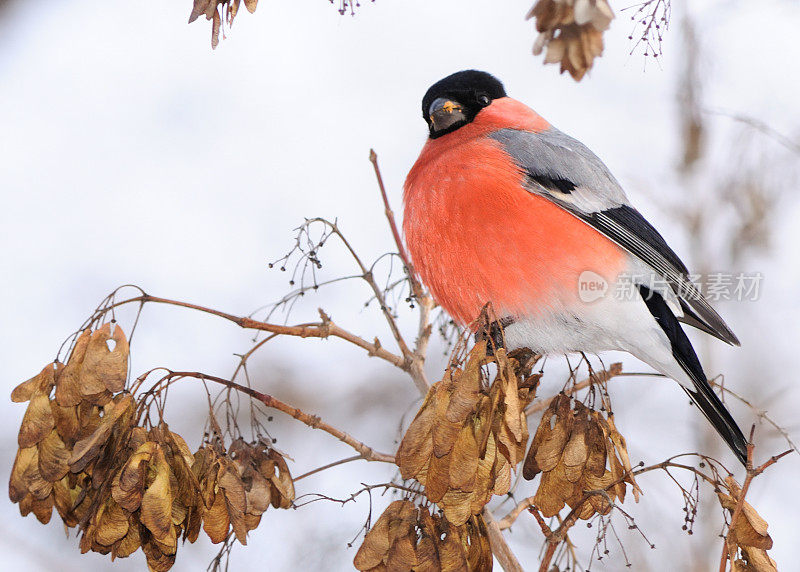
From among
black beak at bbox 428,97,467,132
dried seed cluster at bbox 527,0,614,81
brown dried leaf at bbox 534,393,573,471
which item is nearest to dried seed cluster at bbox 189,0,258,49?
dried seed cluster at bbox 527,0,614,81

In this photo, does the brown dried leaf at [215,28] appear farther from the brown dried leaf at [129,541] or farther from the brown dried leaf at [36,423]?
the brown dried leaf at [129,541]

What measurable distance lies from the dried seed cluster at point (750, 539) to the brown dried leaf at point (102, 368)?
1.08 m

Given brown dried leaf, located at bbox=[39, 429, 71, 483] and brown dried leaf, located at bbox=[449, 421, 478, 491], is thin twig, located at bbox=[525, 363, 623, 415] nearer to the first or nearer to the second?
brown dried leaf, located at bbox=[449, 421, 478, 491]

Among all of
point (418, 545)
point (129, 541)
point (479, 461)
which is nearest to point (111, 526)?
point (129, 541)

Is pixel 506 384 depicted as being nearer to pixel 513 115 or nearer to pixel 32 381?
pixel 32 381

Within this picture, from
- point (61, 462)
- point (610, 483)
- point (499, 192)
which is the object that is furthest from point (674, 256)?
point (61, 462)

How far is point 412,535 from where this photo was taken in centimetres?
143

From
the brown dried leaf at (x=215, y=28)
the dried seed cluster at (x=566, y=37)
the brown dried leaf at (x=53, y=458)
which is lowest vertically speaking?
the brown dried leaf at (x=53, y=458)

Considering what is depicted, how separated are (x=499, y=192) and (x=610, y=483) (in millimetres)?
930

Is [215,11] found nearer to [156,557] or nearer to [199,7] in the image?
[199,7]

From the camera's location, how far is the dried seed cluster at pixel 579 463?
148cm

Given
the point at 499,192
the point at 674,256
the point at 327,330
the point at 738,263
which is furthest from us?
the point at 738,263
